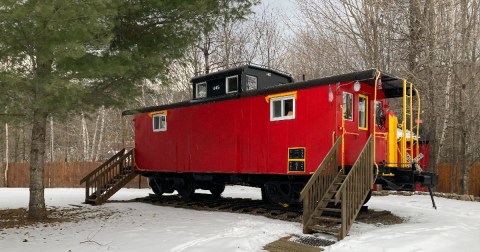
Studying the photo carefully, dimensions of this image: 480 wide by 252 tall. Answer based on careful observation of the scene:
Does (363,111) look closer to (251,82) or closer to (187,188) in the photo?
(251,82)

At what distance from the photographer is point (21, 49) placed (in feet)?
27.7

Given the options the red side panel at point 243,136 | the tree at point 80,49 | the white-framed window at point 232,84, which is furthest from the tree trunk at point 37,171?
the white-framed window at point 232,84

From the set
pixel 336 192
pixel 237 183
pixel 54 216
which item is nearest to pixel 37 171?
pixel 54 216

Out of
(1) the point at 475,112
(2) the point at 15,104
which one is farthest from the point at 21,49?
(1) the point at 475,112

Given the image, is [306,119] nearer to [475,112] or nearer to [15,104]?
[15,104]

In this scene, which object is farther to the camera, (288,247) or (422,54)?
(422,54)

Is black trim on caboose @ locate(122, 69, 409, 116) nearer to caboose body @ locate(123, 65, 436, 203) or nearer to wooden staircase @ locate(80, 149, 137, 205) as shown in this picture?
caboose body @ locate(123, 65, 436, 203)

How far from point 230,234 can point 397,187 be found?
14.6 ft

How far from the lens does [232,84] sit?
42.7 feet

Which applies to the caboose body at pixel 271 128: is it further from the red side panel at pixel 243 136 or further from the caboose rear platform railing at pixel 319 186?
the caboose rear platform railing at pixel 319 186

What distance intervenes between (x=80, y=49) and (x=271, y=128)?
5.45 m

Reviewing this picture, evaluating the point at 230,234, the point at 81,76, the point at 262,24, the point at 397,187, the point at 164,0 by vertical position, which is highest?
the point at 262,24

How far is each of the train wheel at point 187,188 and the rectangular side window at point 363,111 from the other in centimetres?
645

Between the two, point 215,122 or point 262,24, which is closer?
point 215,122
